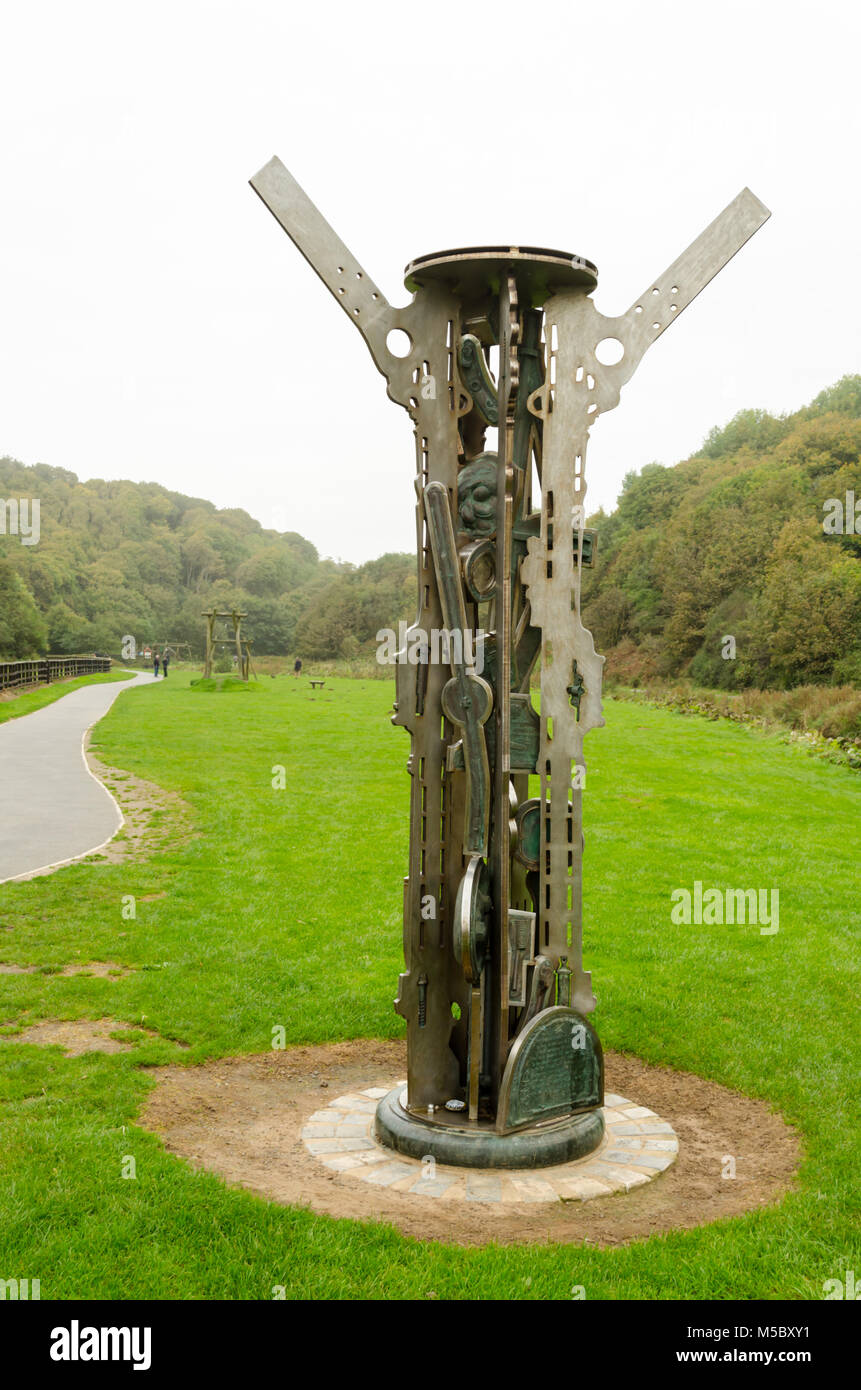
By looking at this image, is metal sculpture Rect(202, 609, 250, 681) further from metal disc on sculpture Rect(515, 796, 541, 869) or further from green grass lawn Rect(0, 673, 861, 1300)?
metal disc on sculpture Rect(515, 796, 541, 869)

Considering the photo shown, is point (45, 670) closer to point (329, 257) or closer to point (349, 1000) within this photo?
point (349, 1000)

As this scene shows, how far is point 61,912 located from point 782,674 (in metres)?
25.9

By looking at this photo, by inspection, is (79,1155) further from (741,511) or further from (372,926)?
(741,511)

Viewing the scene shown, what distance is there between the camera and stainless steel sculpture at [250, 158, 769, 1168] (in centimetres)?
518

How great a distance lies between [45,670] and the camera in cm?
4328

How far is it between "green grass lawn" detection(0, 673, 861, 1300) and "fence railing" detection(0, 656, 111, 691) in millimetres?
18773

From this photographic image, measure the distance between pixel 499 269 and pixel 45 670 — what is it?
4082cm

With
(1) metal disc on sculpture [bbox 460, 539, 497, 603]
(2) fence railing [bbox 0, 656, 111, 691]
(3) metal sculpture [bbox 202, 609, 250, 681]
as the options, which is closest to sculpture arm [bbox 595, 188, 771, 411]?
(1) metal disc on sculpture [bbox 460, 539, 497, 603]

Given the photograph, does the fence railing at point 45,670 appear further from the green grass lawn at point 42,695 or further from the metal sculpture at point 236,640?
the metal sculpture at point 236,640

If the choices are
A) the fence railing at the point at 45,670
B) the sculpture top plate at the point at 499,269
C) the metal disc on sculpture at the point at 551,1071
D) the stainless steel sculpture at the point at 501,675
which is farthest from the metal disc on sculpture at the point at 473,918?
the fence railing at the point at 45,670

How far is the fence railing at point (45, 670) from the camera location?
36.0 metres

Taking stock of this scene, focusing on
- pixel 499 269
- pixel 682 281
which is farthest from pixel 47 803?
pixel 682 281

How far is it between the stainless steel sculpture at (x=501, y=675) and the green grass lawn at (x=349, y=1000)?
107 cm

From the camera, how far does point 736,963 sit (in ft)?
28.0
